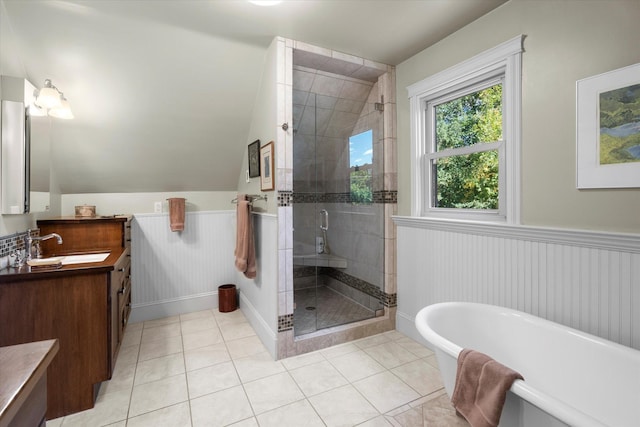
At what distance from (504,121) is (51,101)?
9.98 feet

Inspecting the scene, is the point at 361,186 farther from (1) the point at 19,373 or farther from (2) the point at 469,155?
(1) the point at 19,373

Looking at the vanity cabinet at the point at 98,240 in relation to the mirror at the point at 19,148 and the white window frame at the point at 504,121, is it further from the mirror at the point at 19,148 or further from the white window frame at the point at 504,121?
the white window frame at the point at 504,121

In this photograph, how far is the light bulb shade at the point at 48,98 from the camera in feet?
6.64

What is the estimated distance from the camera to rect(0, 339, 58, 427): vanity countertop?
0.65m

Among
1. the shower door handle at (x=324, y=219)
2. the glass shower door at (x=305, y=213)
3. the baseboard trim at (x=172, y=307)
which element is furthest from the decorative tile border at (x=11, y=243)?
the shower door handle at (x=324, y=219)

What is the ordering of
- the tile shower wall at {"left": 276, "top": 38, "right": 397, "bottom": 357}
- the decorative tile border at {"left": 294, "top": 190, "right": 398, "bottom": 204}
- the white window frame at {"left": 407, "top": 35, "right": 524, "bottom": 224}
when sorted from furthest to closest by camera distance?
the decorative tile border at {"left": 294, "top": 190, "right": 398, "bottom": 204} → the tile shower wall at {"left": 276, "top": 38, "right": 397, "bottom": 357} → the white window frame at {"left": 407, "top": 35, "right": 524, "bottom": 224}

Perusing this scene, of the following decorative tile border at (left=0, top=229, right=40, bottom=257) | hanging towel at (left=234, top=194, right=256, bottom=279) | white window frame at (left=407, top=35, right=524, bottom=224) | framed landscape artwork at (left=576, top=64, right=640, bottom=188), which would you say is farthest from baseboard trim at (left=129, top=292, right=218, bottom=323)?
framed landscape artwork at (left=576, top=64, right=640, bottom=188)

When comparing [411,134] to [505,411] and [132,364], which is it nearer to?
[505,411]

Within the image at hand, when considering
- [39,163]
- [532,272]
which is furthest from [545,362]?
[39,163]

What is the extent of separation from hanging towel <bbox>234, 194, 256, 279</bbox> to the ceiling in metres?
0.81

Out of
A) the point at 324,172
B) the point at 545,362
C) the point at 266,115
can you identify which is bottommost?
the point at 545,362

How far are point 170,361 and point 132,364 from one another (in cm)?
28

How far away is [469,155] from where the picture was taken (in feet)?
7.81

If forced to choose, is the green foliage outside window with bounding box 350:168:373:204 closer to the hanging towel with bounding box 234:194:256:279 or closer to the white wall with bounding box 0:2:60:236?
the hanging towel with bounding box 234:194:256:279
